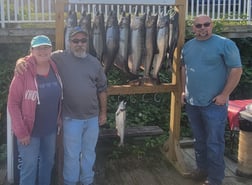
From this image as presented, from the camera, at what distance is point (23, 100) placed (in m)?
3.57

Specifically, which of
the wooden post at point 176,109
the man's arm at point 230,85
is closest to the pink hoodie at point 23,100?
the man's arm at point 230,85

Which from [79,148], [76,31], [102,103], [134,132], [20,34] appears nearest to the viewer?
[76,31]

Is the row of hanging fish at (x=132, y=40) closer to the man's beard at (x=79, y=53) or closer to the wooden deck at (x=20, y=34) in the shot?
the man's beard at (x=79, y=53)

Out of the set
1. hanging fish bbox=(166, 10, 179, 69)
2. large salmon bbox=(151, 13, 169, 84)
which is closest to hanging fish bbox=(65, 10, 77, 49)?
large salmon bbox=(151, 13, 169, 84)

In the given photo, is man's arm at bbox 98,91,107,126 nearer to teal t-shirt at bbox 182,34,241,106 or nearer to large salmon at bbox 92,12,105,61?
large salmon at bbox 92,12,105,61

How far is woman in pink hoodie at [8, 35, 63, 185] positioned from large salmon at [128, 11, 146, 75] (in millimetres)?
1038

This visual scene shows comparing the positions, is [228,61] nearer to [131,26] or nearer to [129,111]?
[131,26]

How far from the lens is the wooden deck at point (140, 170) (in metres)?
4.81

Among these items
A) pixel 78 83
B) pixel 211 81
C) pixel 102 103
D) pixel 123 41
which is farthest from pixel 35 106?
pixel 211 81

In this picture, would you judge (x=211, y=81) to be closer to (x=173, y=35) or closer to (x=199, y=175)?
(x=173, y=35)

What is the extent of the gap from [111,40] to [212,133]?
A: 1.42 m

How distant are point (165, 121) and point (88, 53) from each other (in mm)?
3011

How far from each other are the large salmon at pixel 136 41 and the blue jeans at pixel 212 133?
75 cm

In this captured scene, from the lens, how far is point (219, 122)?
4312 mm
